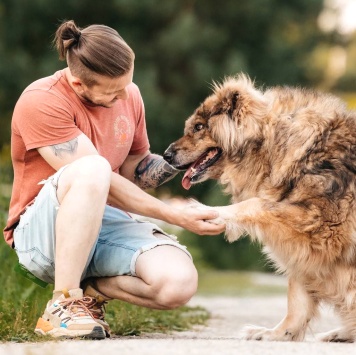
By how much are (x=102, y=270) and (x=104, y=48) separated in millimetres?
1248

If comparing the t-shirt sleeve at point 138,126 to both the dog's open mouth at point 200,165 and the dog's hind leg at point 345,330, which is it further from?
the dog's hind leg at point 345,330

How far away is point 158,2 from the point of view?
19625 mm

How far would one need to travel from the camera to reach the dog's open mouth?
18.5 ft

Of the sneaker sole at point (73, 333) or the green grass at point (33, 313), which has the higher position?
the sneaker sole at point (73, 333)

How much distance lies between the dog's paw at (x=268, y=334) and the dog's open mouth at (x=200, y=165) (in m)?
1.04

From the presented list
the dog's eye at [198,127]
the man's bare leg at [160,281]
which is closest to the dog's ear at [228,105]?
the dog's eye at [198,127]

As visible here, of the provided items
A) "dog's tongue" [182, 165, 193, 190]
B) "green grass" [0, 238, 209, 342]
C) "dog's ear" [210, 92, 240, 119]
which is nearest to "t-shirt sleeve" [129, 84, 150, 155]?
"dog's tongue" [182, 165, 193, 190]

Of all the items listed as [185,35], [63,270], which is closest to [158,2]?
[185,35]

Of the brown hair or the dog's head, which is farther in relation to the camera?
the dog's head

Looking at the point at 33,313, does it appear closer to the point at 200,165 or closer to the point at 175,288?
the point at 175,288

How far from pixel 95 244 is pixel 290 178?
1.21m

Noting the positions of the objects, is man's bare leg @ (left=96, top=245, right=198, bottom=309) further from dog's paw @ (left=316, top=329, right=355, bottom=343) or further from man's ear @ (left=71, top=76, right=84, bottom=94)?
dog's paw @ (left=316, top=329, right=355, bottom=343)

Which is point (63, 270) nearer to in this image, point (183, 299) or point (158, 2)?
point (183, 299)

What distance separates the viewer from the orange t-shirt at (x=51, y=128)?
4.77 meters
